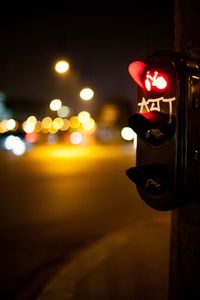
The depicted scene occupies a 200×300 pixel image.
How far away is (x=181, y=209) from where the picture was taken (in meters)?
2.86

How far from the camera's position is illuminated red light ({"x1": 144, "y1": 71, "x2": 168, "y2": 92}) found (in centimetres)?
276

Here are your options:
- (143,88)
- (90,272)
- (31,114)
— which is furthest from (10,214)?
(31,114)

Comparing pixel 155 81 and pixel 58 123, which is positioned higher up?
pixel 58 123

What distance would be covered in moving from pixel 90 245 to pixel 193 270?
5681mm

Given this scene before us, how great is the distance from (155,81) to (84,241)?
628 cm

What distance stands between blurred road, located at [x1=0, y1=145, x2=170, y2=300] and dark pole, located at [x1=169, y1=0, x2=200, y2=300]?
2826 mm

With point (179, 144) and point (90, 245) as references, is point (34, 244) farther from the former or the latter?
point (179, 144)

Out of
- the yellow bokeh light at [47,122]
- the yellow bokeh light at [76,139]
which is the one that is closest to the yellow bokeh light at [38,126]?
the yellow bokeh light at [47,122]

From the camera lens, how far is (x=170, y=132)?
2701 mm

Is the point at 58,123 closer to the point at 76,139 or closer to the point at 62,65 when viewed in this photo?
the point at 76,139

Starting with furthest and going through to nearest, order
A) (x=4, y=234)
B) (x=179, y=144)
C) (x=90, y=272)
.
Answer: (x=4, y=234), (x=90, y=272), (x=179, y=144)

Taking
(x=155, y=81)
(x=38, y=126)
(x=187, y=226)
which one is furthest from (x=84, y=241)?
(x=38, y=126)

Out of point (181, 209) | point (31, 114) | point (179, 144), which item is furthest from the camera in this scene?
point (31, 114)

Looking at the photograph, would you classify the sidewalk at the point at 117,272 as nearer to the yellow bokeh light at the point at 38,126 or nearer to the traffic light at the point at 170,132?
the traffic light at the point at 170,132
